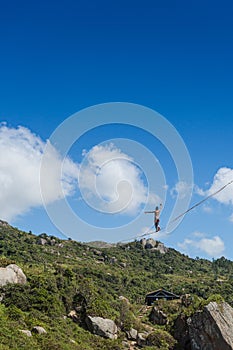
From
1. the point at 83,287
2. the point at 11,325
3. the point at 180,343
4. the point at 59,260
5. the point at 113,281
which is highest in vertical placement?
the point at 59,260

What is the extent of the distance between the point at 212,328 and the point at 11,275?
18885 mm

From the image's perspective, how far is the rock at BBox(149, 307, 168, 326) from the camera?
152 feet

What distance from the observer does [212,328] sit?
115 feet

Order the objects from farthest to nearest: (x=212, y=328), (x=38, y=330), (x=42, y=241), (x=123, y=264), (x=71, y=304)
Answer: (x=123, y=264), (x=42, y=241), (x=71, y=304), (x=212, y=328), (x=38, y=330)

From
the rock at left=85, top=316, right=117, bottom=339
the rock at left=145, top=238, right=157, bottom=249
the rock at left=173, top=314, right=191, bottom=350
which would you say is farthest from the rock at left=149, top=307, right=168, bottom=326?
the rock at left=145, top=238, right=157, bottom=249

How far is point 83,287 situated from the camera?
142ft

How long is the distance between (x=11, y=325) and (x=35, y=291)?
8.91 m

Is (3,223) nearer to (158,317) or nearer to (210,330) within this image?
(158,317)

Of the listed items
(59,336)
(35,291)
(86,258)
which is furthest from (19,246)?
(59,336)

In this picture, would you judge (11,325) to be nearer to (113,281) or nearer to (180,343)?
(180,343)

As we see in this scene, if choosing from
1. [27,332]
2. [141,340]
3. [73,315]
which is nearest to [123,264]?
[73,315]

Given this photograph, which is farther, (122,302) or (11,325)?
(122,302)

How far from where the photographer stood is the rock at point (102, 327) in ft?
121

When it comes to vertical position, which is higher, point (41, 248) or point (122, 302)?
point (41, 248)
